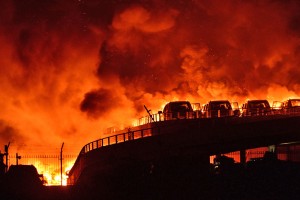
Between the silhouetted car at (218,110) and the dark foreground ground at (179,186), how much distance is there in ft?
34.1

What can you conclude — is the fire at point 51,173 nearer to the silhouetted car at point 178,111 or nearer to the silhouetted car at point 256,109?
the silhouetted car at point 178,111

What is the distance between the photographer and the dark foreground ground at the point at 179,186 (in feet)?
76.4

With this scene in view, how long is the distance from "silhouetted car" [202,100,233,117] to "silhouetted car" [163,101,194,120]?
1173 mm

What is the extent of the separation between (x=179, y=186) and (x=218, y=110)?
15253mm

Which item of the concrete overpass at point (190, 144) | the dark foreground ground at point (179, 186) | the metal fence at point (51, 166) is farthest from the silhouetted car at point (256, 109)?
the metal fence at point (51, 166)

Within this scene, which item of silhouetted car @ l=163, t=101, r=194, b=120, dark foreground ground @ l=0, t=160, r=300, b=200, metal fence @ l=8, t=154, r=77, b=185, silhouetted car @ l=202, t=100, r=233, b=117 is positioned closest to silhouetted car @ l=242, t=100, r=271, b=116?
silhouetted car @ l=202, t=100, r=233, b=117

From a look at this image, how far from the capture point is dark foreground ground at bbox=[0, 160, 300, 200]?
23281mm

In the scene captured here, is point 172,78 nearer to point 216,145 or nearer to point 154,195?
point 216,145

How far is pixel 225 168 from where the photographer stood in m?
32.6

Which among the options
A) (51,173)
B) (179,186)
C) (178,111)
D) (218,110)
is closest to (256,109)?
(218,110)

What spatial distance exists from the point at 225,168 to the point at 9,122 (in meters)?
26.6

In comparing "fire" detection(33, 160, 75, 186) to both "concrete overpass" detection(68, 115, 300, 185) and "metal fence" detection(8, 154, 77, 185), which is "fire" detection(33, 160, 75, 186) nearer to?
"metal fence" detection(8, 154, 77, 185)

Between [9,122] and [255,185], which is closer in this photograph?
[255,185]

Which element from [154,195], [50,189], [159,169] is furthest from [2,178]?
[154,195]
